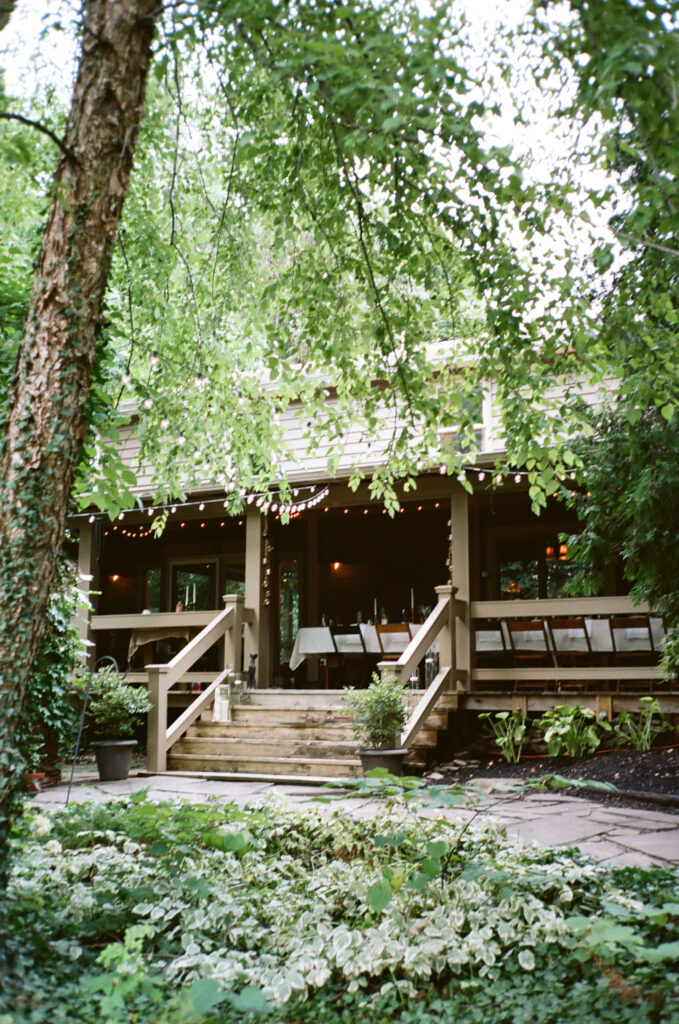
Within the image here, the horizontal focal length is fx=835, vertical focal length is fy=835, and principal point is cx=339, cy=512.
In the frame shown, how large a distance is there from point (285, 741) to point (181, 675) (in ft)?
5.05

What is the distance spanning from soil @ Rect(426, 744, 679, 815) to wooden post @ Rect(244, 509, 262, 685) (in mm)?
3159

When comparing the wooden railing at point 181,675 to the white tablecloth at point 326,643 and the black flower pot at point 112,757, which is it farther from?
the white tablecloth at point 326,643

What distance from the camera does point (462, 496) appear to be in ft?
33.8

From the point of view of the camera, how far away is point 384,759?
750 centimetres

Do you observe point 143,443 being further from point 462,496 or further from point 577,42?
point 462,496

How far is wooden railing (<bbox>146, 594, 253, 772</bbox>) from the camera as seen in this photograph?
8.95 m

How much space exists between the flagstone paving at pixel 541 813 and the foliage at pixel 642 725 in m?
1.61

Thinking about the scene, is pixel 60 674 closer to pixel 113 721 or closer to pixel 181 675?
pixel 113 721

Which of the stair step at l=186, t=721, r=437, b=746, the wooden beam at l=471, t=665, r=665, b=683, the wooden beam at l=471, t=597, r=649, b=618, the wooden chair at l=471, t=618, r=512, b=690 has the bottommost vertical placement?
the stair step at l=186, t=721, r=437, b=746

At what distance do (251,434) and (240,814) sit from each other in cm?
302

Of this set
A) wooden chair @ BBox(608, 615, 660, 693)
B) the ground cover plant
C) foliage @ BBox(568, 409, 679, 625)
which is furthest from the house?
the ground cover plant

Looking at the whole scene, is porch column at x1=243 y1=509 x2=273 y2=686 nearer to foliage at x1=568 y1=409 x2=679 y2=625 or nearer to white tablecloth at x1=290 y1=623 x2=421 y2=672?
white tablecloth at x1=290 y1=623 x2=421 y2=672

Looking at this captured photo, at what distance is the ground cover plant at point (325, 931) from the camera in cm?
263

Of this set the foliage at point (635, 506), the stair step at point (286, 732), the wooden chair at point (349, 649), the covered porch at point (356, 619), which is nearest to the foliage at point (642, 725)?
the covered porch at point (356, 619)
